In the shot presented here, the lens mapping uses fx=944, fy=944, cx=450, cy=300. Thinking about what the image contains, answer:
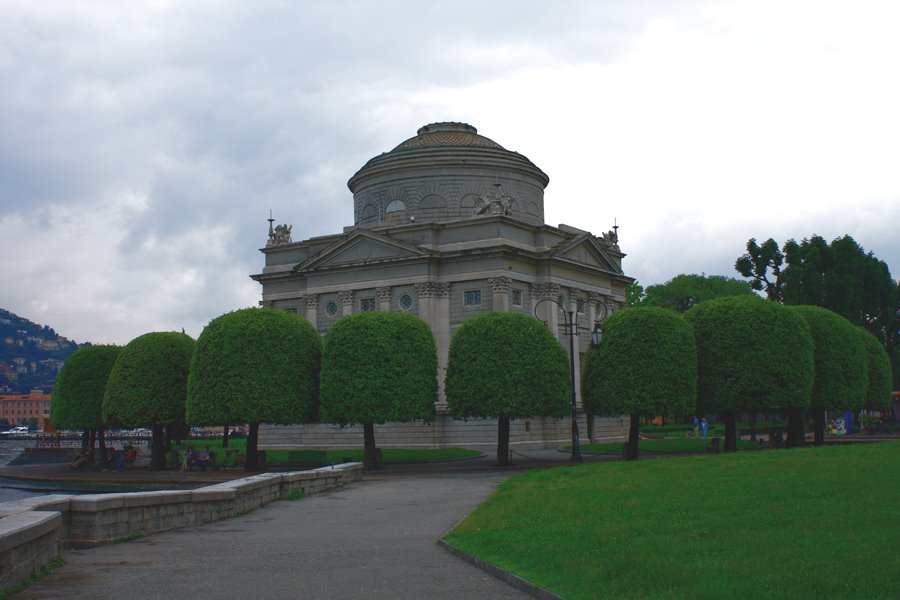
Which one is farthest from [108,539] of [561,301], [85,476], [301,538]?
[561,301]

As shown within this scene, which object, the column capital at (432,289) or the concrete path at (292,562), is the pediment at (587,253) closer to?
the column capital at (432,289)

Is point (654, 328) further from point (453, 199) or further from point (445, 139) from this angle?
point (445, 139)

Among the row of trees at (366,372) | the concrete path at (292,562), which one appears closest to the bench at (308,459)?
the row of trees at (366,372)

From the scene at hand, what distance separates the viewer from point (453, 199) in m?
72.6

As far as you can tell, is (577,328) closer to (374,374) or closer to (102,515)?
(374,374)

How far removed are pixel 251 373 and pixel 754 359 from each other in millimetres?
24555

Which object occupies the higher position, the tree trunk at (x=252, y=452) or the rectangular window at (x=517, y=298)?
the rectangular window at (x=517, y=298)

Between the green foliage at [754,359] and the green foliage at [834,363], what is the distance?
3.82m

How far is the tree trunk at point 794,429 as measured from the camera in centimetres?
4753

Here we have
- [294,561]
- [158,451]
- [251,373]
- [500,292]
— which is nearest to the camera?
[294,561]

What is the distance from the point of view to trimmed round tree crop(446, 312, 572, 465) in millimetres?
45469

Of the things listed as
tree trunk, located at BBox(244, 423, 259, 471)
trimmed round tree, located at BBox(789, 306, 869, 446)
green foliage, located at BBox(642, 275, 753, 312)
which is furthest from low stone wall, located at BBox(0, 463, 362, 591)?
green foliage, located at BBox(642, 275, 753, 312)

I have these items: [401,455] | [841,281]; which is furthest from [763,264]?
[401,455]

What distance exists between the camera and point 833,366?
5025 centimetres
